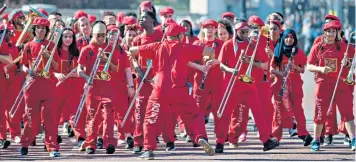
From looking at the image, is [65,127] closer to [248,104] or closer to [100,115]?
[100,115]

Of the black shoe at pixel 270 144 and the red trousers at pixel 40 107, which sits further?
the black shoe at pixel 270 144

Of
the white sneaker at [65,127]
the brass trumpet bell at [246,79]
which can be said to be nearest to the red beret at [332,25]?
the brass trumpet bell at [246,79]

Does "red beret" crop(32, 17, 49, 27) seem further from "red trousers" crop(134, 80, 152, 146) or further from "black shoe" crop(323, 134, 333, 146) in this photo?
"black shoe" crop(323, 134, 333, 146)

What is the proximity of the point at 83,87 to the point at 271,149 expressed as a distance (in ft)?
9.75

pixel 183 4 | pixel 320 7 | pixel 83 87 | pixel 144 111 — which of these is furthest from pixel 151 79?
pixel 183 4

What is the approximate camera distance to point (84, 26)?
1931cm

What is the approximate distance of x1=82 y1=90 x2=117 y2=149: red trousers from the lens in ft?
55.5

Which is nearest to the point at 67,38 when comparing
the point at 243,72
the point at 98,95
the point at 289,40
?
the point at 98,95

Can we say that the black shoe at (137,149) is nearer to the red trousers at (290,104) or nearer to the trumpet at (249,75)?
the trumpet at (249,75)

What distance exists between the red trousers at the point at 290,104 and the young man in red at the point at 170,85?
2332mm

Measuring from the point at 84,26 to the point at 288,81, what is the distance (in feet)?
10.1

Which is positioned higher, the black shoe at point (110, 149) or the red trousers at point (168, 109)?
the red trousers at point (168, 109)

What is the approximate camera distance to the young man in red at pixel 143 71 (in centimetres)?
1711

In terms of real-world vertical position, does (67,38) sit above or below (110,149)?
above
